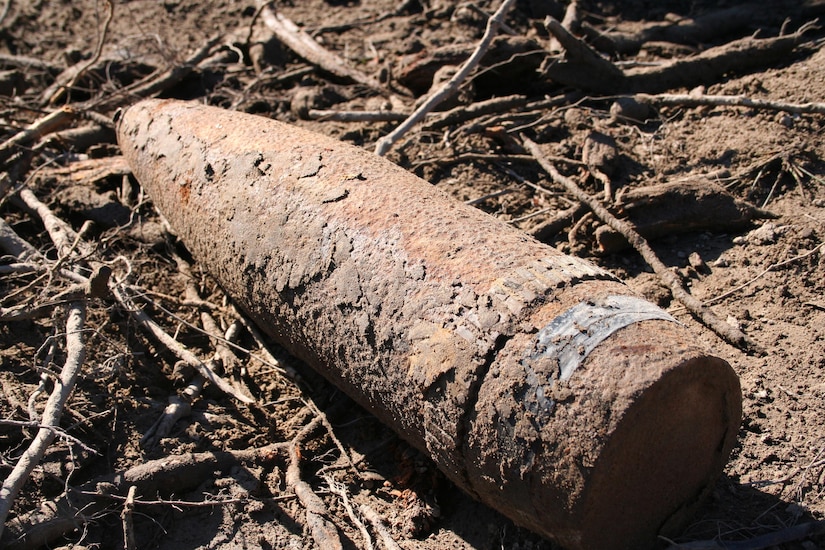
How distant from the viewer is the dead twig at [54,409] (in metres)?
2.06

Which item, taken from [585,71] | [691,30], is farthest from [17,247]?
[691,30]

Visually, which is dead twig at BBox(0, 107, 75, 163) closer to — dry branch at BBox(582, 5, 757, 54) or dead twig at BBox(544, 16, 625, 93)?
dead twig at BBox(544, 16, 625, 93)

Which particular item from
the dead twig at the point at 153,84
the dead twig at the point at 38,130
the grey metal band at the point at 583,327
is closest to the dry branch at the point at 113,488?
the grey metal band at the point at 583,327

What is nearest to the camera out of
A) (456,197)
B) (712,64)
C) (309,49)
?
(456,197)

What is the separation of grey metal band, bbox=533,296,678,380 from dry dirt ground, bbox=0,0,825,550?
1.94 ft

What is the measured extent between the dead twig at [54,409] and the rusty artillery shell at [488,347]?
2.15ft

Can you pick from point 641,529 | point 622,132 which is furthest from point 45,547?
point 622,132

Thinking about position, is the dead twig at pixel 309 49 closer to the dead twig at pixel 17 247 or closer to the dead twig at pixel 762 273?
the dead twig at pixel 17 247

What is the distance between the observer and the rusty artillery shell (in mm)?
1697

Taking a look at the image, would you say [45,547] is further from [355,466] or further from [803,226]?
[803,226]

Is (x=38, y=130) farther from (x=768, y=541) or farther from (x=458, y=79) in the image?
(x=768, y=541)

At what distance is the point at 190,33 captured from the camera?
548 centimetres

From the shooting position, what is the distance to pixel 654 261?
9.32 ft

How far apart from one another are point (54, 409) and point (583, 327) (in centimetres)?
170
